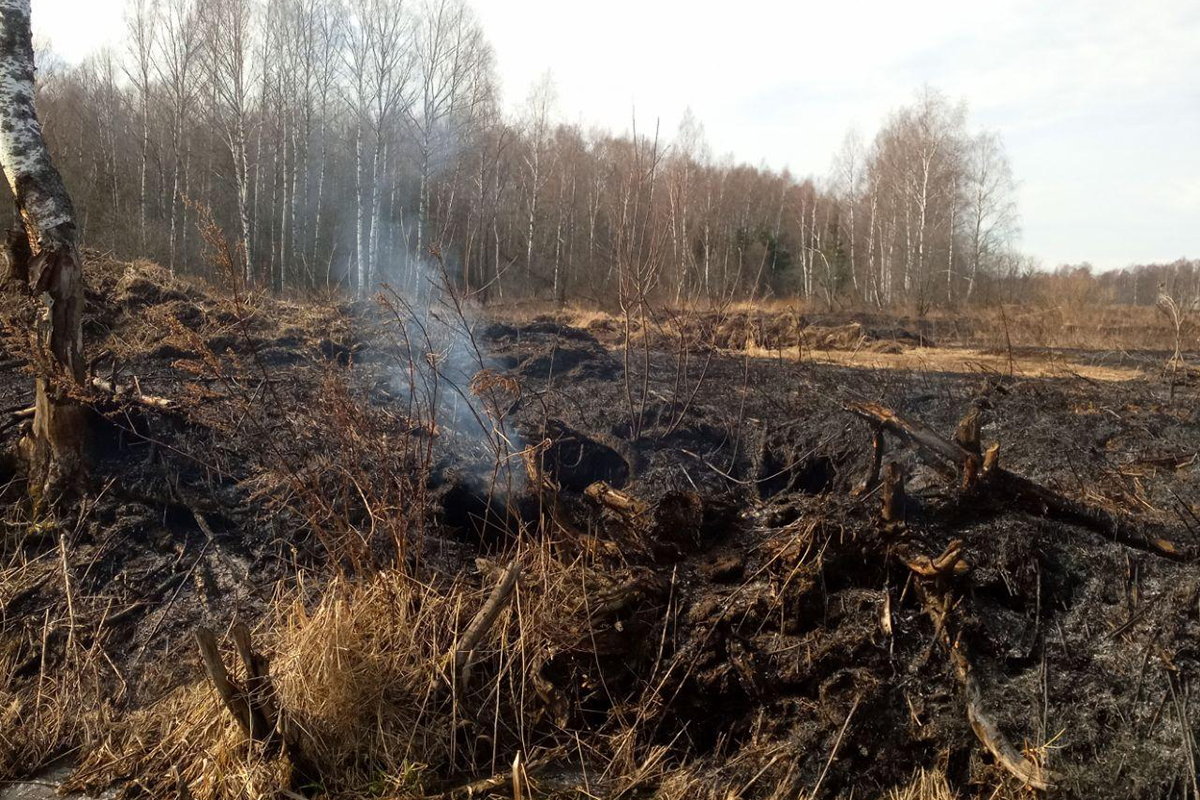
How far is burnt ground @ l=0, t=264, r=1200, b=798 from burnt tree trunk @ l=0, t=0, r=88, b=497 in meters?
0.24

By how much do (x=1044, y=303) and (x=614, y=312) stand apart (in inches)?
612

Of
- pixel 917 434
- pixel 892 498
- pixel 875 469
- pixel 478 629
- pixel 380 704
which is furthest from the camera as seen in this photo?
pixel 875 469

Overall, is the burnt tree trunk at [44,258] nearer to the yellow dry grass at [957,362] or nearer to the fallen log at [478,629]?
the fallen log at [478,629]

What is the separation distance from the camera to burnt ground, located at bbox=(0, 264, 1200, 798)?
3.74 m

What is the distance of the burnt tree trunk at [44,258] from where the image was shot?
18.6 ft

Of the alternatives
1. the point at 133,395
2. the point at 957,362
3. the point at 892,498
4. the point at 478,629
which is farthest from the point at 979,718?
the point at 957,362

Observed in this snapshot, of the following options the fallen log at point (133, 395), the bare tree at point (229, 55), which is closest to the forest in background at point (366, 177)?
the bare tree at point (229, 55)

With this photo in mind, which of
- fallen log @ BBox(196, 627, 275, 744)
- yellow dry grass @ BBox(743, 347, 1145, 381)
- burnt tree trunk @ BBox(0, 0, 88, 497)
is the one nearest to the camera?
fallen log @ BBox(196, 627, 275, 744)

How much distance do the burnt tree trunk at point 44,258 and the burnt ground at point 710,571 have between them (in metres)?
0.24

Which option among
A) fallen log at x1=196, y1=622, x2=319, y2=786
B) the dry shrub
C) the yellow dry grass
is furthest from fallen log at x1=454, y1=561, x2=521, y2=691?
the yellow dry grass

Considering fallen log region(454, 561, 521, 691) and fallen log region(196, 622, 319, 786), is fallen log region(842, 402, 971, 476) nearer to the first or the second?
fallen log region(454, 561, 521, 691)

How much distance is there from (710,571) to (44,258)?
4.87m

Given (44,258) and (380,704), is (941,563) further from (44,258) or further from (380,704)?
(44,258)

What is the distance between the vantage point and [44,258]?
5715 millimetres
